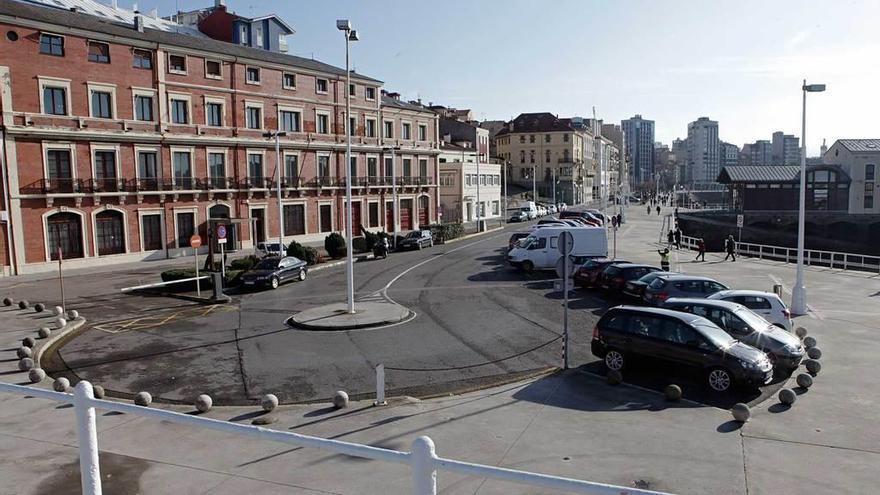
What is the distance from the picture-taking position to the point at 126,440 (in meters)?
10.5

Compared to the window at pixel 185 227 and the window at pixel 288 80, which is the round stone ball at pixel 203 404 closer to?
the window at pixel 185 227

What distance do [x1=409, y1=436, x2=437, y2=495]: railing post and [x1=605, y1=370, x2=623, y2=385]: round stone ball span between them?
1106cm

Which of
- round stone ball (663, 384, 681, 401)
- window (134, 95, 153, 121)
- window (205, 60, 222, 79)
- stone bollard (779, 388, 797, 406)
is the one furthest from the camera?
window (205, 60, 222, 79)

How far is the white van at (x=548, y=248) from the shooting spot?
3397 centimetres

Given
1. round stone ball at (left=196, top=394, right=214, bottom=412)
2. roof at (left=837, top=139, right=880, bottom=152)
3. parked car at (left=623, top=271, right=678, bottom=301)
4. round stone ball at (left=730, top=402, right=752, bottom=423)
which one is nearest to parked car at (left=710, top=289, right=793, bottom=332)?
parked car at (left=623, top=271, right=678, bottom=301)

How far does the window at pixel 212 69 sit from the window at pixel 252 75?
2.51 meters

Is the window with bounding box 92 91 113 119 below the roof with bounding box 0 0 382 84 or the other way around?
below

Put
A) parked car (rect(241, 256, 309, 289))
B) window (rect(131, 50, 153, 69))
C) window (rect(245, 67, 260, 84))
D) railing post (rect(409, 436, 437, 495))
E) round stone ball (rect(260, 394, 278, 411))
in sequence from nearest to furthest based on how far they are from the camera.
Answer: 1. railing post (rect(409, 436, 437, 495))
2. round stone ball (rect(260, 394, 278, 411))
3. parked car (rect(241, 256, 309, 289))
4. window (rect(131, 50, 153, 69))
5. window (rect(245, 67, 260, 84))

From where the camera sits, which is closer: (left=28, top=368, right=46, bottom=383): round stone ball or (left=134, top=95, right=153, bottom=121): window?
(left=28, top=368, right=46, bottom=383): round stone ball

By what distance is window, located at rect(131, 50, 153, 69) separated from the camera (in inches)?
1697

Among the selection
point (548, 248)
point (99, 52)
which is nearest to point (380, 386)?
point (548, 248)

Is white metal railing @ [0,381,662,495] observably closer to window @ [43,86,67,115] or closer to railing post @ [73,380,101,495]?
railing post @ [73,380,101,495]

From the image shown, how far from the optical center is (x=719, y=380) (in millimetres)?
13859

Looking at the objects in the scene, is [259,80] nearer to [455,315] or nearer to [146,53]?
[146,53]
